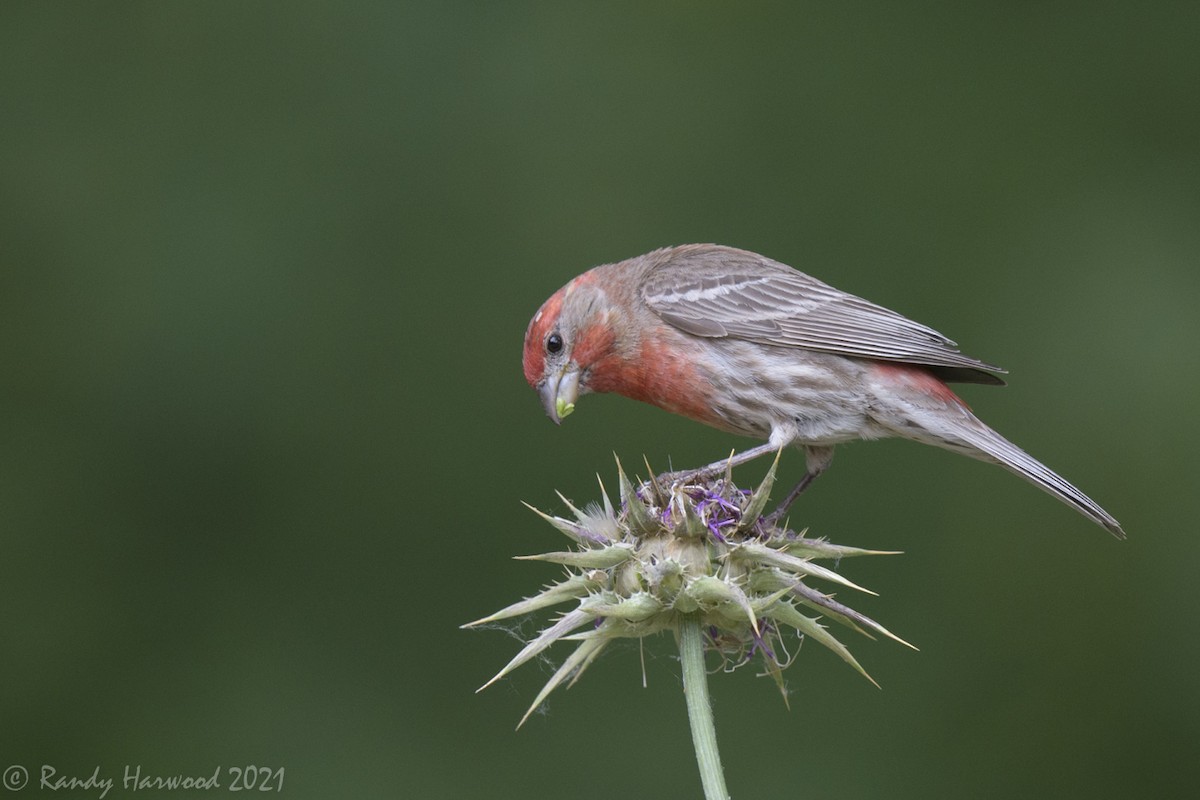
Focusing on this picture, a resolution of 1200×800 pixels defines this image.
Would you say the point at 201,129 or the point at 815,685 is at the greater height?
the point at 201,129

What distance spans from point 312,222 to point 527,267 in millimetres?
1166

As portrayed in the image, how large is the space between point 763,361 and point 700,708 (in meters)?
2.38

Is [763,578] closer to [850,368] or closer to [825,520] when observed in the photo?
[850,368]

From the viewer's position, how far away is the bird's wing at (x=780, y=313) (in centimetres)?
536

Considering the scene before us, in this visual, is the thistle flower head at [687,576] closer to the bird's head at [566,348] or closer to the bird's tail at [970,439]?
the bird's tail at [970,439]

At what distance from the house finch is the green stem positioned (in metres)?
1.44

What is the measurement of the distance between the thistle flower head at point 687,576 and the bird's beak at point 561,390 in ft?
5.37

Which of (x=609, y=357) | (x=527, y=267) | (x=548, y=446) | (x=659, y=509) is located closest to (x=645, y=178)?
(x=527, y=267)

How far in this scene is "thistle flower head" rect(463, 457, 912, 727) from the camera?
359 cm

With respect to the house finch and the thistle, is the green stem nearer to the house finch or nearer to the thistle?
the thistle

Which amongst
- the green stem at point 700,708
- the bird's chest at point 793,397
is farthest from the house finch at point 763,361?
the green stem at point 700,708

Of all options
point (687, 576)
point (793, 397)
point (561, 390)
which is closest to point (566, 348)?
point (561, 390)

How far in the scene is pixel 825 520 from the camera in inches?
296

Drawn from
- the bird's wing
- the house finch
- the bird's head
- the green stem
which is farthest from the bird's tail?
the green stem
